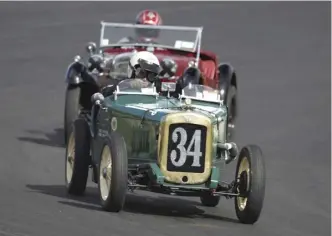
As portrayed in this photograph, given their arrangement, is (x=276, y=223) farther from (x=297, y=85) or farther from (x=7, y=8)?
(x=7, y=8)

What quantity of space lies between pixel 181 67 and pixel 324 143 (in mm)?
2578

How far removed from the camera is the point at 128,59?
16.9 meters

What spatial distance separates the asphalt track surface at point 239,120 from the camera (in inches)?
451

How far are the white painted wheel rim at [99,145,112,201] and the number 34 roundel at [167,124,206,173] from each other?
0.54 m

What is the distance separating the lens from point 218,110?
12688 mm

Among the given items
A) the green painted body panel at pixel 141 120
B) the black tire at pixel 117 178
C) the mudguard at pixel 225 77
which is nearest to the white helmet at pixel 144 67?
the green painted body panel at pixel 141 120

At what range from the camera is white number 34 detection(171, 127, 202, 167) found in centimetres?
1172

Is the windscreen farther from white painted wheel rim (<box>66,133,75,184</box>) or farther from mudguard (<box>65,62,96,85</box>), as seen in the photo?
white painted wheel rim (<box>66,133,75,184</box>)

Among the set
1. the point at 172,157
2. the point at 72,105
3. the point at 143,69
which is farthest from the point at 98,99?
the point at 72,105

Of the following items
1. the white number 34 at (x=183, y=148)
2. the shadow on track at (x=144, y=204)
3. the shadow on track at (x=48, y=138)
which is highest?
the white number 34 at (x=183, y=148)

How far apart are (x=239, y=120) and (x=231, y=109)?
1229 millimetres

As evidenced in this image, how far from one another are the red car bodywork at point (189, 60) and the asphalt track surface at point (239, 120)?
1101mm

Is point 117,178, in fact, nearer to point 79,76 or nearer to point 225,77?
point 79,76

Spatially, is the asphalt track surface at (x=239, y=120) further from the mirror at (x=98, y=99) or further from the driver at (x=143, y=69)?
the driver at (x=143, y=69)
